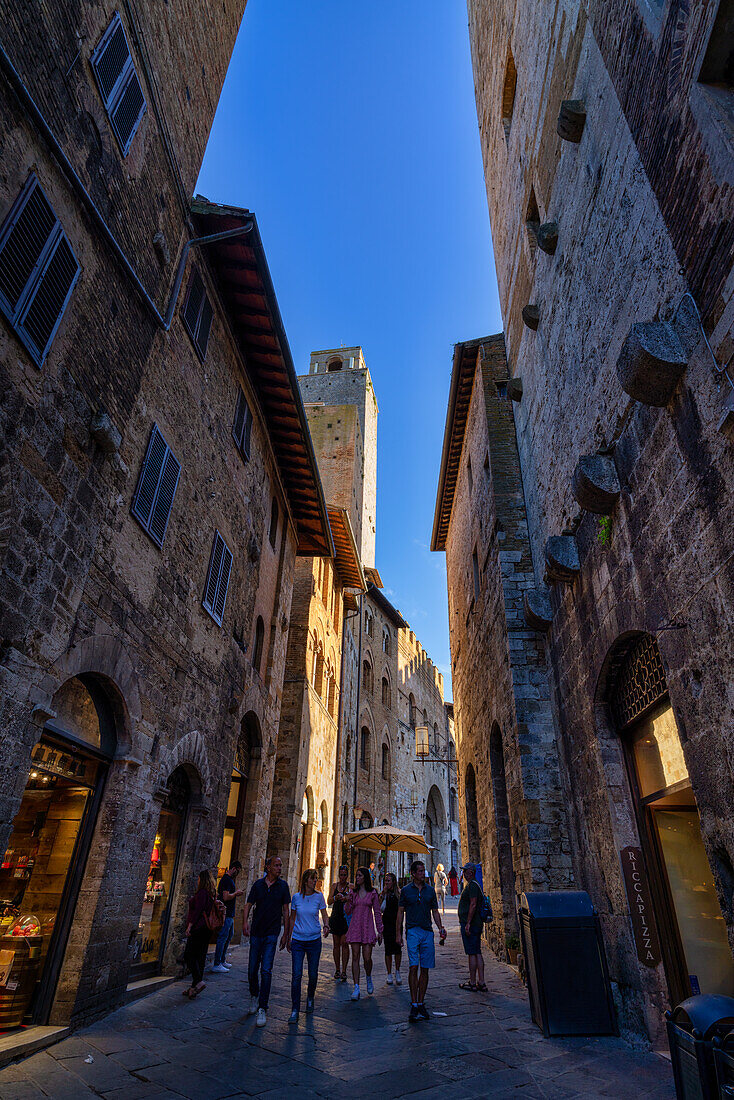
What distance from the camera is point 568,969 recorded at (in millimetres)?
5223

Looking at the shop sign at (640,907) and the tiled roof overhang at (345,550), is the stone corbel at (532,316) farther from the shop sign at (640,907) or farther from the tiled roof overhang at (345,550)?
the tiled roof overhang at (345,550)

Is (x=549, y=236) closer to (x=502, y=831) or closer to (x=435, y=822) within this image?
(x=502, y=831)

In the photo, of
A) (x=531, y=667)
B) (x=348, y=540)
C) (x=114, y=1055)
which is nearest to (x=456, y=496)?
(x=348, y=540)

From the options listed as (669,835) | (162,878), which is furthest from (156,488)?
(669,835)

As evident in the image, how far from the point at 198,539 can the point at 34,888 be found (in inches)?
169

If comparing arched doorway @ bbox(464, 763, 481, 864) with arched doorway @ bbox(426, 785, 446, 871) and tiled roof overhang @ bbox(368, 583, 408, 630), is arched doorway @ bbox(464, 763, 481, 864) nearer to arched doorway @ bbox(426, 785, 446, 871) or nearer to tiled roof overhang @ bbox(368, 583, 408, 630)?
tiled roof overhang @ bbox(368, 583, 408, 630)

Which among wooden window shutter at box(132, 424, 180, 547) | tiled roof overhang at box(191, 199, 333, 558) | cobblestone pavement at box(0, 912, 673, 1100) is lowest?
cobblestone pavement at box(0, 912, 673, 1100)

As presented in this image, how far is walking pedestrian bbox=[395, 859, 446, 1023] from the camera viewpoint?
5.67 m

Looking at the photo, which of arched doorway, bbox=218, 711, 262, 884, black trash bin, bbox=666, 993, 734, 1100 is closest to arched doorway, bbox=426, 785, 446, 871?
arched doorway, bbox=218, 711, 262, 884

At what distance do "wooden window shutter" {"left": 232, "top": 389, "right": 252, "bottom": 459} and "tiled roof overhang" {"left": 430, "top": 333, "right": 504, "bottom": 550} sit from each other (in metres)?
4.48

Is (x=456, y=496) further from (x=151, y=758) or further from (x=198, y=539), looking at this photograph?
(x=151, y=758)

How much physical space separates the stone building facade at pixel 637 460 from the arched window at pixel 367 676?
15.2 m

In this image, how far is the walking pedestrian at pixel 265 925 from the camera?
562 cm

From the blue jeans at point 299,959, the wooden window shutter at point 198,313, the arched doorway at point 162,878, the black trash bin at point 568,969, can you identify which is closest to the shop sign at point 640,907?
the black trash bin at point 568,969
